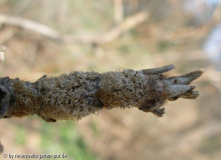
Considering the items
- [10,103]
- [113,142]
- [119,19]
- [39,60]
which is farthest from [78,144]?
[10,103]

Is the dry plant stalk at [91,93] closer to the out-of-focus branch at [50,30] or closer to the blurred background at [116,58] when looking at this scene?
the blurred background at [116,58]

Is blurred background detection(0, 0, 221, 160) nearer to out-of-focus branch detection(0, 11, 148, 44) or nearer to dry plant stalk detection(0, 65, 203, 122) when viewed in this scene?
Result: out-of-focus branch detection(0, 11, 148, 44)

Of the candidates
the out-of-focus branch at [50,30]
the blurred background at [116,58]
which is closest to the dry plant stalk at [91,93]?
the blurred background at [116,58]

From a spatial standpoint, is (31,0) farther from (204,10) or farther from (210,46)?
(210,46)

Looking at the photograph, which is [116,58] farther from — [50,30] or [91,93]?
[91,93]

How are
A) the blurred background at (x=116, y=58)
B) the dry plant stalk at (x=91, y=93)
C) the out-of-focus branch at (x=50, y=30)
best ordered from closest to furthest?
1. the dry plant stalk at (x=91, y=93)
2. the out-of-focus branch at (x=50, y=30)
3. the blurred background at (x=116, y=58)

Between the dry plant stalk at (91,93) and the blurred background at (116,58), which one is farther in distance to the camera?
the blurred background at (116,58)

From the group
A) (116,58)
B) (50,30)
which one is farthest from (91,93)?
(116,58)
